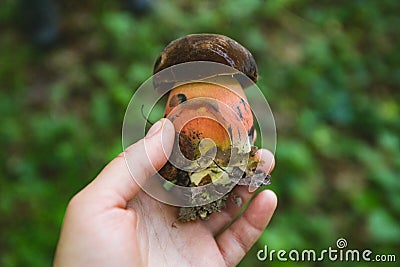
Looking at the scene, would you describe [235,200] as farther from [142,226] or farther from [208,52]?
[208,52]

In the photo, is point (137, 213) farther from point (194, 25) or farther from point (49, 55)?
point (49, 55)

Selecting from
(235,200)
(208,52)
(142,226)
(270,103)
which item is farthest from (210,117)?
(270,103)

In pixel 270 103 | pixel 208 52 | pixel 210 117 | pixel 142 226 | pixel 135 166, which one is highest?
pixel 208 52

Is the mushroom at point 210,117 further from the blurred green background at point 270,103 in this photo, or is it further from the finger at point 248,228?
the blurred green background at point 270,103

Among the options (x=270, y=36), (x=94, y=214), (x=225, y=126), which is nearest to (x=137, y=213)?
(x=94, y=214)

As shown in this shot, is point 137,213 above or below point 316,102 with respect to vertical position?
above

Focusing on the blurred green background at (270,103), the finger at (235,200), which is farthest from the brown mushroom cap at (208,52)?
the blurred green background at (270,103)

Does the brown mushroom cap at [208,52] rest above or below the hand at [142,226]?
above
